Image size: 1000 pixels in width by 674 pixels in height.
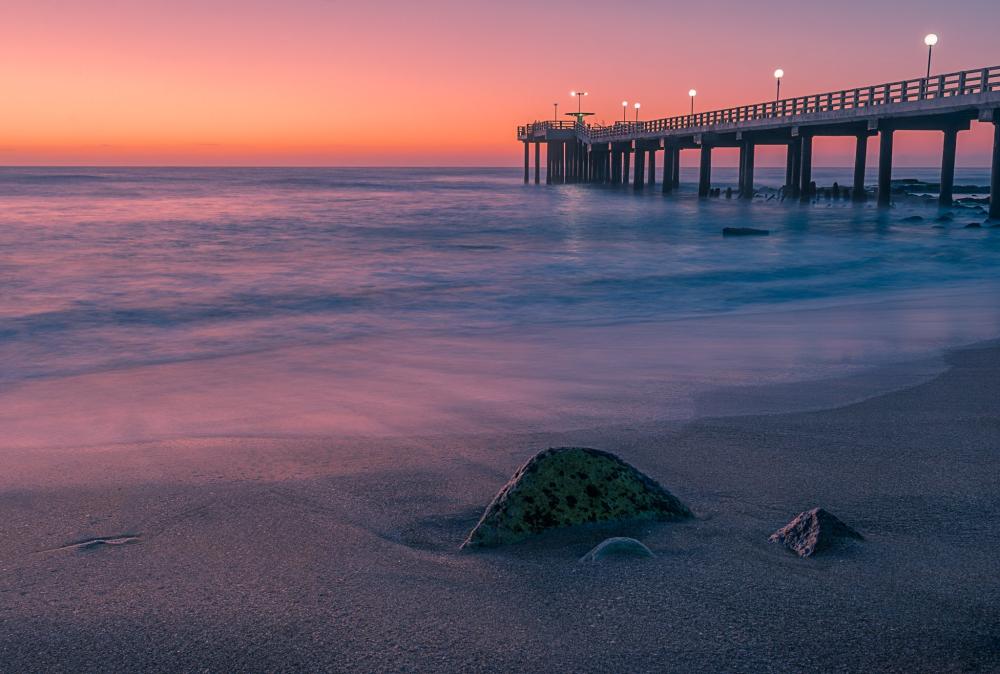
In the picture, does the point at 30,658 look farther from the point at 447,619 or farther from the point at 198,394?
the point at 198,394

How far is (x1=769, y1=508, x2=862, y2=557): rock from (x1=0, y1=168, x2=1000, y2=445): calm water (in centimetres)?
192

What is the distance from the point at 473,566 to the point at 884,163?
28.2 m

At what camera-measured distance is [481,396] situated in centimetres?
570

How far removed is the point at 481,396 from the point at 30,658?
11.8 ft

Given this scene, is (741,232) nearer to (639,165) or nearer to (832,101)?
(832,101)

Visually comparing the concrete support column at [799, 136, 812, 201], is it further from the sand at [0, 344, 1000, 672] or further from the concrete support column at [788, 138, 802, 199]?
the sand at [0, 344, 1000, 672]

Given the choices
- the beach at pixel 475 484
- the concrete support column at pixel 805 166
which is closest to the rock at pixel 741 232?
the beach at pixel 475 484

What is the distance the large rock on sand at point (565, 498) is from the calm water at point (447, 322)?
5.64ft

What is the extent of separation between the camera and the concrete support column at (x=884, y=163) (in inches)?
1034

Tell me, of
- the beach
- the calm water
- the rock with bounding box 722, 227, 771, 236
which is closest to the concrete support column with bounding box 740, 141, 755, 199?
the calm water

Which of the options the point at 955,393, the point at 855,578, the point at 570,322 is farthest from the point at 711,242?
the point at 855,578

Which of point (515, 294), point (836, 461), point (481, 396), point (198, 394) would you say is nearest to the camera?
point (836, 461)

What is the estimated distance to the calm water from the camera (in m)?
5.55

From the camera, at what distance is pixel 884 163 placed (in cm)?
2730
